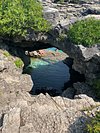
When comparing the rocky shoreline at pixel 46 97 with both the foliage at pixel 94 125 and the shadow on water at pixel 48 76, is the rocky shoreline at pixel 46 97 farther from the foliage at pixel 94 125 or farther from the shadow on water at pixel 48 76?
the shadow on water at pixel 48 76

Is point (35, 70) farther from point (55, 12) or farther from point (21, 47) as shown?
point (55, 12)

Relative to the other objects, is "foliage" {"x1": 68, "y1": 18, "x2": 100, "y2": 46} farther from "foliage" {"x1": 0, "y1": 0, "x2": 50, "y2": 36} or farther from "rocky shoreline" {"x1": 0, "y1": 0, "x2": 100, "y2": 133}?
"foliage" {"x1": 0, "y1": 0, "x2": 50, "y2": 36}

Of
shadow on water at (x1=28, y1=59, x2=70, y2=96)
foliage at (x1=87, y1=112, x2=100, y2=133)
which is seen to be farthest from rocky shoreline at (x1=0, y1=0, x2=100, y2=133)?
shadow on water at (x1=28, y1=59, x2=70, y2=96)

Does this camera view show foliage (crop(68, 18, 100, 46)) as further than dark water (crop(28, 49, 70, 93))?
No

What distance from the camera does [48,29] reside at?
35.1 metres

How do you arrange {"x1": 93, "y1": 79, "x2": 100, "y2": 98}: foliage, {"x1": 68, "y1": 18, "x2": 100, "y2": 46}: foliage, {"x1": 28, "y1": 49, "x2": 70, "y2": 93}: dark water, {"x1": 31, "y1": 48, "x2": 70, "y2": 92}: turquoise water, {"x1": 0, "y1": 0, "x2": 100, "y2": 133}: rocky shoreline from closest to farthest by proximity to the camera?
{"x1": 0, "y1": 0, "x2": 100, "y2": 133}: rocky shoreline, {"x1": 93, "y1": 79, "x2": 100, "y2": 98}: foliage, {"x1": 68, "y1": 18, "x2": 100, "y2": 46}: foliage, {"x1": 28, "y1": 49, "x2": 70, "y2": 93}: dark water, {"x1": 31, "y1": 48, "x2": 70, "y2": 92}: turquoise water

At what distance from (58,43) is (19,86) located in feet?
30.7

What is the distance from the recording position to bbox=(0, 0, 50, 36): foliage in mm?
33750

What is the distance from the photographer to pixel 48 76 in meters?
45.0

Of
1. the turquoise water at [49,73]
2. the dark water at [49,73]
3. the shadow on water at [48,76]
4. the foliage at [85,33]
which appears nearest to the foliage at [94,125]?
the foliage at [85,33]

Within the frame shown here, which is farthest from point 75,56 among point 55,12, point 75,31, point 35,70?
point 35,70

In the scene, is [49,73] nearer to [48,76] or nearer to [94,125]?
[48,76]

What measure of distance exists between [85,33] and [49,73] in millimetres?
14792

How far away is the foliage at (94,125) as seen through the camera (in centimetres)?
1628
